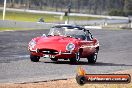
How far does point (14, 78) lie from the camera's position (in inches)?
453

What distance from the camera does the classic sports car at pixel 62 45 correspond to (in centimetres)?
1570

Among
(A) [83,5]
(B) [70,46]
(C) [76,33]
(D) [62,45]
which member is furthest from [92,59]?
(A) [83,5]

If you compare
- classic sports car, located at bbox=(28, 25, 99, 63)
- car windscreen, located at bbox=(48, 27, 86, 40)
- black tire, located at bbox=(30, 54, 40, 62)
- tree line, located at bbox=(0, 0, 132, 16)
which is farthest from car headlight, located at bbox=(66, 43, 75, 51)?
tree line, located at bbox=(0, 0, 132, 16)

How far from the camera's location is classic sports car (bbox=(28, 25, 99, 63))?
15695 mm

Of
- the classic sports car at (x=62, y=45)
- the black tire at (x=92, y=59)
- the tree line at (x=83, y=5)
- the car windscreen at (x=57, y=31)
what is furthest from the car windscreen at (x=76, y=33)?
the tree line at (x=83, y=5)

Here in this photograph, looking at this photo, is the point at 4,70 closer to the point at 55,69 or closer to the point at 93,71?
the point at 55,69

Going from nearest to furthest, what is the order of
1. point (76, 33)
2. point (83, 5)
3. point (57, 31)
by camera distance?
point (57, 31), point (76, 33), point (83, 5)

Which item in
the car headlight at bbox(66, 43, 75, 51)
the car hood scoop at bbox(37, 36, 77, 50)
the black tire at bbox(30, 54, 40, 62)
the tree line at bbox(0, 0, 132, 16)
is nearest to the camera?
the car hood scoop at bbox(37, 36, 77, 50)

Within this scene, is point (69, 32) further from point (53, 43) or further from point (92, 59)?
point (92, 59)

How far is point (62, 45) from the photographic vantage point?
15.8 meters

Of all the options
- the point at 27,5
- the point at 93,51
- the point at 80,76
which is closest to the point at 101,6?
the point at 27,5

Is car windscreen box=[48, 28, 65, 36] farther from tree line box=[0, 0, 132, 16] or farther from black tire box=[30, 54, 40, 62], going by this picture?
tree line box=[0, 0, 132, 16]

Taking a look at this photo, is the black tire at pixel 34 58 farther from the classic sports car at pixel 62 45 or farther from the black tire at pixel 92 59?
the black tire at pixel 92 59

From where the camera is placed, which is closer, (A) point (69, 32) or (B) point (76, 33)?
(A) point (69, 32)
